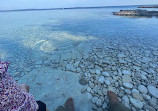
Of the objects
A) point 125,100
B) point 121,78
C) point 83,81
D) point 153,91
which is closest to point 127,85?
point 121,78

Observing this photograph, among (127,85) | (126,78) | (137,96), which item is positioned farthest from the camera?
(126,78)

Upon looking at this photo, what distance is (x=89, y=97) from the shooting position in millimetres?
2277

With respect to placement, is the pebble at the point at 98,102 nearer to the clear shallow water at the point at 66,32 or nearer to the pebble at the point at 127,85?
the pebble at the point at 127,85

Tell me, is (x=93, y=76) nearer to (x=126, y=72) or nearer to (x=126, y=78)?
(x=126, y=78)

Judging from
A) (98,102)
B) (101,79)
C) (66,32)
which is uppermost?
(66,32)

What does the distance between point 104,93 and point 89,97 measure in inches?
17.1

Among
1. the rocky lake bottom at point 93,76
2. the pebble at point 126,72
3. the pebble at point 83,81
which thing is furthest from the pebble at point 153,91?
the pebble at point 83,81

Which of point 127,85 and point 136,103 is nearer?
point 136,103

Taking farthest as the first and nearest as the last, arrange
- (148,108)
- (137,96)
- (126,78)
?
1. (126,78)
2. (137,96)
3. (148,108)

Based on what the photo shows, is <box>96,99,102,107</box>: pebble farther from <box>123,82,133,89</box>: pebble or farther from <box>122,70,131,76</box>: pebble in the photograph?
<box>122,70,131,76</box>: pebble

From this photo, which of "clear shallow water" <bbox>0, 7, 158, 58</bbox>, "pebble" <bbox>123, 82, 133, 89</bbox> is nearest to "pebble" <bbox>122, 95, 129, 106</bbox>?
"pebble" <bbox>123, 82, 133, 89</bbox>

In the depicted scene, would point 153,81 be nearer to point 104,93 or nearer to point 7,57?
point 104,93

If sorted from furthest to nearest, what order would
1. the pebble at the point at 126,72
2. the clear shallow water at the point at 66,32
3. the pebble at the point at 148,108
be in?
the clear shallow water at the point at 66,32
the pebble at the point at 126,72
the pebble at the point at 148,108

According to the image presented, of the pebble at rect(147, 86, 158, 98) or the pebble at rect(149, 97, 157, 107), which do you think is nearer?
the pebble at rect(149, 97, 157, 107)
